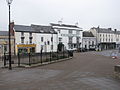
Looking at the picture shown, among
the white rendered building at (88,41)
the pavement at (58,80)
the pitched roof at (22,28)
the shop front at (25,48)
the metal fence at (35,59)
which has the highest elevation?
the pitched roof at (22,28)

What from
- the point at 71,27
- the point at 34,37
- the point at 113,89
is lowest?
the point at 113,89

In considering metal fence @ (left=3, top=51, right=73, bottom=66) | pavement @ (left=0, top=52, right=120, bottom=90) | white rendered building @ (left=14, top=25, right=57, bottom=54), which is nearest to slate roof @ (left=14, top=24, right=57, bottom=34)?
white rendered building @ (left=14, top=25, right=57, bottom=54)

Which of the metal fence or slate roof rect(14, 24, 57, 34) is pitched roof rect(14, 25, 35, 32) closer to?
slate roof rect(14, 24, 57, 34)

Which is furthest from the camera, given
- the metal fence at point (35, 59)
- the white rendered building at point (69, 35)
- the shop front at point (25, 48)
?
the white rendered building at point (69, 35)

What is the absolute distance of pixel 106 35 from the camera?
80.9 metres

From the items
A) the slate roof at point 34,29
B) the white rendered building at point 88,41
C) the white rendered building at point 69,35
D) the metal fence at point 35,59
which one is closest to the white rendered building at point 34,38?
the slate roof at point 34,29

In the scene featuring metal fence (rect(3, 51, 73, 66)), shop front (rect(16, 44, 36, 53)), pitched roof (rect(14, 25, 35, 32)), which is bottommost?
metal fence (rect(3, 51, 73, 66))

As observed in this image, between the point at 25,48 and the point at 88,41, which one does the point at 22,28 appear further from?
the point at 88,41

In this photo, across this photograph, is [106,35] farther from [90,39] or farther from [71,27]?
[71,27]

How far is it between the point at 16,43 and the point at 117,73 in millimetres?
39063

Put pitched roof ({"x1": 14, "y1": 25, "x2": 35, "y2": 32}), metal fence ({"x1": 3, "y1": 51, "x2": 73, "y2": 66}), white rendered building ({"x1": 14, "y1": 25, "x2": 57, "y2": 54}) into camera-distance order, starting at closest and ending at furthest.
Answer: metal fence ({"x1": 3, "y1": 51, "x2": 73, "y2": 66}) < white rendered building ({"x1": 14, "y1": 25, "x2": 57, "y2": 54}) < pitched roof ({"x1": 14, "y1": 25, "x2": 35, "y2": 32})

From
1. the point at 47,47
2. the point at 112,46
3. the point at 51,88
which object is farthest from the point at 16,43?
the point at 112,46

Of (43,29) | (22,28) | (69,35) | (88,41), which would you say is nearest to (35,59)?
(22,28)

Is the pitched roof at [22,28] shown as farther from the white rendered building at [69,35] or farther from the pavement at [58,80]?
the pavement at [58,80]
